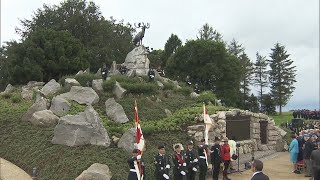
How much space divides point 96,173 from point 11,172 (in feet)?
11.5

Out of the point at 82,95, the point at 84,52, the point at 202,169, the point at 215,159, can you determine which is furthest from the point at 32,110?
the point at 84,52

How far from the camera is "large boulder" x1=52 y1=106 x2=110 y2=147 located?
1473 cm

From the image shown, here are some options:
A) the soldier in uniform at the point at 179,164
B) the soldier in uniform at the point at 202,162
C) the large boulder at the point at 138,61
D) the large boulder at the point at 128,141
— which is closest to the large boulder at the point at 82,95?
the large boulder at the point at 128,141

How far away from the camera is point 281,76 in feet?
195

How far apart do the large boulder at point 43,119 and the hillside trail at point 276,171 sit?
6997 mm

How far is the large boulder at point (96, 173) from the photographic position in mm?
12125

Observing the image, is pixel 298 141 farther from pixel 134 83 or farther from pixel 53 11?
pixel 53 11

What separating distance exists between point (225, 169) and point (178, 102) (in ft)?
28.2

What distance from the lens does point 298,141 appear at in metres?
16.3

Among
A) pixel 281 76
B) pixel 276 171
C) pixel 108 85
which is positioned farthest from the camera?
pixel 281 76

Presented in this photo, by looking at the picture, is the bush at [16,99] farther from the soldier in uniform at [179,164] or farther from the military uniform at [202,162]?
the soldier in uniform at [179,164]

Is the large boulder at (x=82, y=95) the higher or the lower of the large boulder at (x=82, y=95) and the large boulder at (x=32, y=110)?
the higher

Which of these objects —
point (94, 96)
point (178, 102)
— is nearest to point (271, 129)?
point (178, 102)

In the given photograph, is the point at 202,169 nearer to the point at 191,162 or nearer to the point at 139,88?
the point at 191,162
